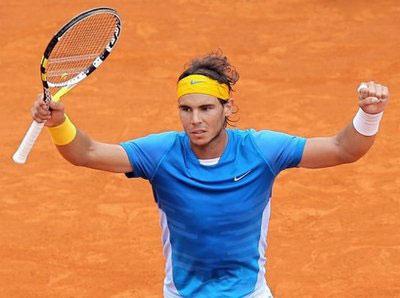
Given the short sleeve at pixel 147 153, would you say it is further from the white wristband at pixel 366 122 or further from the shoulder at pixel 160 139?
the white wristband at pixel 366 122

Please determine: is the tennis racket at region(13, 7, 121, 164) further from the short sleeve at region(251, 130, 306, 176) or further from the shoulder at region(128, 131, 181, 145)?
the short sleeve at region(251, 130, 306, 176)

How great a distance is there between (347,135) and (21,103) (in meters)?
7.41

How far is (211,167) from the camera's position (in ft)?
17.1

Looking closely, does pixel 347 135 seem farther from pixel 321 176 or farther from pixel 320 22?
pixel 320 22

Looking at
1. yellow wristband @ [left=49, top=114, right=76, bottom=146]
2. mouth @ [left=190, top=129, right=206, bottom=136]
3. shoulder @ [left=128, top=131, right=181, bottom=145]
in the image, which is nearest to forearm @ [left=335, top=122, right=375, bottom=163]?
mouth @ [left=190, top=129, right=206, bottom=136]

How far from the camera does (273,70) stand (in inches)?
500

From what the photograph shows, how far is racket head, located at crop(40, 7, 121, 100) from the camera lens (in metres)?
5.31

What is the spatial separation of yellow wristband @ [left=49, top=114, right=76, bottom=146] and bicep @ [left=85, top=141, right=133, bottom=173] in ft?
0.54

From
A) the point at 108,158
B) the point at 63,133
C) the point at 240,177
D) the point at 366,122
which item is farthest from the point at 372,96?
the point at 63,133

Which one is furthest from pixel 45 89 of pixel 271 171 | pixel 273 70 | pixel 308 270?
pixel 273 70

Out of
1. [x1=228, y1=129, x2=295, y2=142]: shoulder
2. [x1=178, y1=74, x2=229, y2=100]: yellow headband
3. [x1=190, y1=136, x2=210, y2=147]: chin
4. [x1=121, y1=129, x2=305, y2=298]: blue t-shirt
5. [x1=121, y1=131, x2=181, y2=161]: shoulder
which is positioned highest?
[x1=178, y1=74, x2=229, y2=100]: yellow headband

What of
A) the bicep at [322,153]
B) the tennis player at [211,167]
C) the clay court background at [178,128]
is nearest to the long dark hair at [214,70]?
the tennis player at [211,167]

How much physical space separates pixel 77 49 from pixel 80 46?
0.30ft

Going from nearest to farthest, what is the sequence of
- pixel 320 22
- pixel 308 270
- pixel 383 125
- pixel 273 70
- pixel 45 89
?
1. pixel 45 89
2. pixel 308 270
3. pixel 383 125
4. pixel 273 70
5. pixel 320 22
